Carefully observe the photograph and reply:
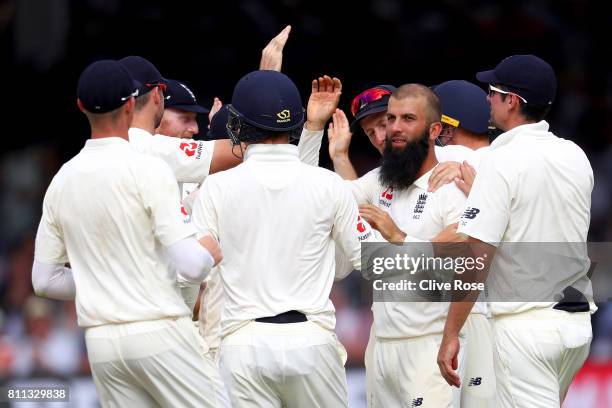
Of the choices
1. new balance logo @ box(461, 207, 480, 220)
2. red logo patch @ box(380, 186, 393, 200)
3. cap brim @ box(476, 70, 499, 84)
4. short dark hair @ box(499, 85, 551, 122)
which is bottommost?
red logo patch @ box(380, 186, 393, 200)

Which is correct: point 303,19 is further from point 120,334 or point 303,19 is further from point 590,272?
point 120,334

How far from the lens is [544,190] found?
5.02 meters

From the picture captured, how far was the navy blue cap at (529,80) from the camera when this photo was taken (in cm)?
523

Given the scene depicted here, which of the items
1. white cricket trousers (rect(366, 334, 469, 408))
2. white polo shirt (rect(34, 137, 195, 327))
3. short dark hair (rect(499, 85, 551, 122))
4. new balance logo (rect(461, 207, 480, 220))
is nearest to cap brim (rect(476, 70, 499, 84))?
short dark hair (rect(499, 85, 551, 122))

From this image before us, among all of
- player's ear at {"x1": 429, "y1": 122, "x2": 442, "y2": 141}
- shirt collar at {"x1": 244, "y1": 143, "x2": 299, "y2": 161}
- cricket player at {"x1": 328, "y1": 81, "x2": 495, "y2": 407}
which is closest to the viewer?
shirt collar at {"x1": 244, "y1": 143, "x2": 299, "y2": 161}

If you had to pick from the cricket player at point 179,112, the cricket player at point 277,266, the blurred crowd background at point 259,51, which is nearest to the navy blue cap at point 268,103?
the cricket player at point 277,266

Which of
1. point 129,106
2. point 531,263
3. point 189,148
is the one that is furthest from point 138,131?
point 531,263

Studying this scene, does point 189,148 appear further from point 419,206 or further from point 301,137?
point 419,206

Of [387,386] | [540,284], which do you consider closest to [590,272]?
[540,284]

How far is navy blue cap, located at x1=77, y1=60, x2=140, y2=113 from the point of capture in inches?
180

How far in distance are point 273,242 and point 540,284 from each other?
1.18 metres

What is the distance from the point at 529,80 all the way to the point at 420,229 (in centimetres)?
88

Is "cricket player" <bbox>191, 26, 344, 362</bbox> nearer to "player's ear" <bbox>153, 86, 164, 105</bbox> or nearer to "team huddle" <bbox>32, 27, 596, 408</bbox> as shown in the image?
"team huddle" <bbox>32, 27, 596, 408</bbox>

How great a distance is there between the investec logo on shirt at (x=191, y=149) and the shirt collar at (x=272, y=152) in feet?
2.79
